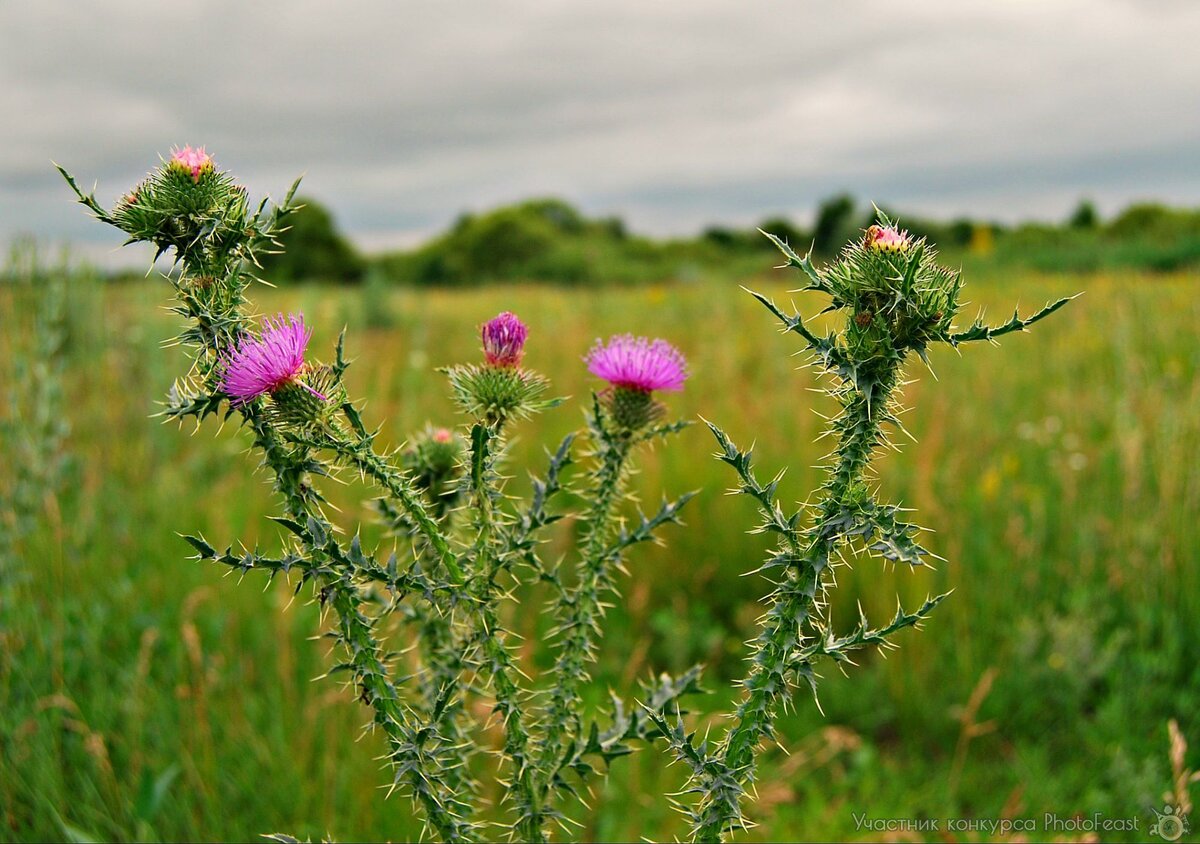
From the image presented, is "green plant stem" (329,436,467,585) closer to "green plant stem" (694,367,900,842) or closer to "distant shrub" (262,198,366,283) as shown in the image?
"green plant stem" (694,367,900,842)

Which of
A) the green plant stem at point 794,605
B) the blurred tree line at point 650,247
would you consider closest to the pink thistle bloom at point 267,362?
the green plant stem at point 794,605

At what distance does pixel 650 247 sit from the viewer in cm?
3381

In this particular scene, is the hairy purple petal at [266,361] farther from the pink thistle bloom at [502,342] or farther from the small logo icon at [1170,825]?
the small logo icon at [1170,825]

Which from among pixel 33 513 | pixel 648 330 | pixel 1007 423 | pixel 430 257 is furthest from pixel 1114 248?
pixel 430 257

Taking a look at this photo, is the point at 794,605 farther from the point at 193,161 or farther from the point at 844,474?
the point at 193,161

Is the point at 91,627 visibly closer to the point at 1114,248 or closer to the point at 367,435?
the point at 367,435

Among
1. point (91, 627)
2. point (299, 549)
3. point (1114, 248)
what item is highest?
point (1114, 248)

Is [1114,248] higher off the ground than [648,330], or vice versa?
[1114,248]

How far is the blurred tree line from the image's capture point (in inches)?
724

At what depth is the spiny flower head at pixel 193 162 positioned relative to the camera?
1.36 metres

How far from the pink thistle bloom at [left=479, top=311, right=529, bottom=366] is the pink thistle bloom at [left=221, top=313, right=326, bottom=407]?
0.35 metres

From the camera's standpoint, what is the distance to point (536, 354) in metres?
8.30

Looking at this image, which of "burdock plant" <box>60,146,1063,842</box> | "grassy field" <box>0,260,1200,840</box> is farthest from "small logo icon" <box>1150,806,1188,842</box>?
"burdock plant" <box>60,146,1063,842</box>

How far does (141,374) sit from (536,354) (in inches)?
130
